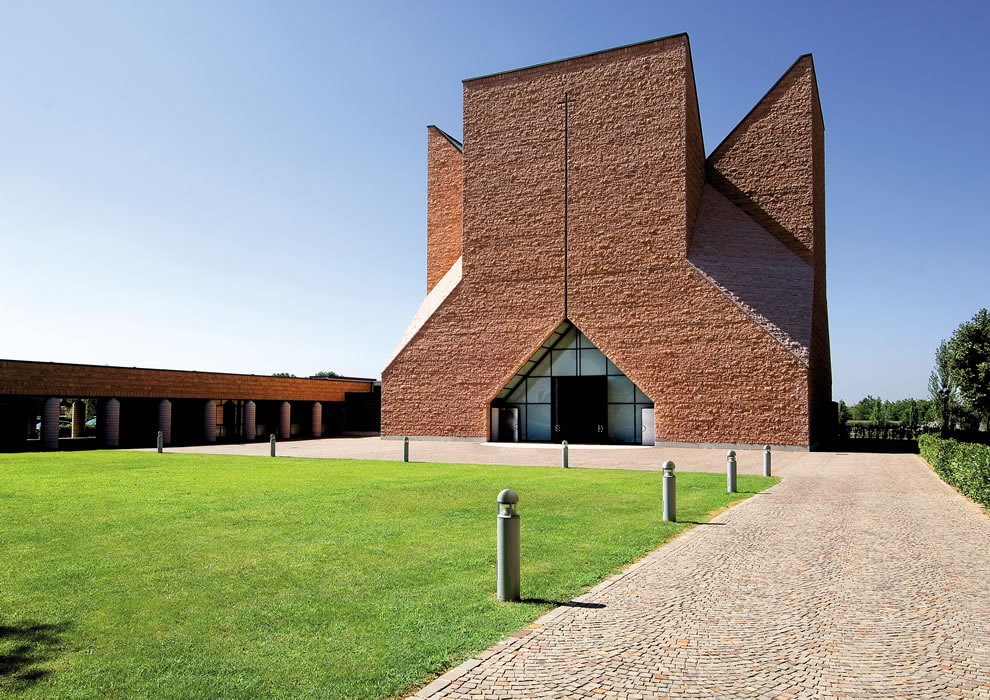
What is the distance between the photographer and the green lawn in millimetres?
4074

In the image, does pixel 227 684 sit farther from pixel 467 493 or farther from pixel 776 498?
pixel 776 498

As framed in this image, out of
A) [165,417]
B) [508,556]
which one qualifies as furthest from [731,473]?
[165,417]

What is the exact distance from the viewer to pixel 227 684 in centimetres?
385

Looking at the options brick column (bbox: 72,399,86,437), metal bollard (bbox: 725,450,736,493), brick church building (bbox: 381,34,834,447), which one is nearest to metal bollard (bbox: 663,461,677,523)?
metal bollard (bbox: 725,450,736,493)

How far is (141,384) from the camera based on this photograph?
106 feet

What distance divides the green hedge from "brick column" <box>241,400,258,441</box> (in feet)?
108

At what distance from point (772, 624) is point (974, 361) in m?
30.8

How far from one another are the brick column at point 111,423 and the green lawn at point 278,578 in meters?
19.8

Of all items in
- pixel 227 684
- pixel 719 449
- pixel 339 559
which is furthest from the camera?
pixel 719 449

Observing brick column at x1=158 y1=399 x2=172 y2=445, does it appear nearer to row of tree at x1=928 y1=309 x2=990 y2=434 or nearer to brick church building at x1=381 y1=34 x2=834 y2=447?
brick church building at x1=381 y1=34 x2=834 y2=447

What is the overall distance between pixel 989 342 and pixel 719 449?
12629 mm

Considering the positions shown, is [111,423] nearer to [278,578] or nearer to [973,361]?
[278,578]

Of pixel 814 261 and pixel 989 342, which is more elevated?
pixel 814 261

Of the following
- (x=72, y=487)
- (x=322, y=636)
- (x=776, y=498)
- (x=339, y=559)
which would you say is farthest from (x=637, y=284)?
(x=322, y=636)
